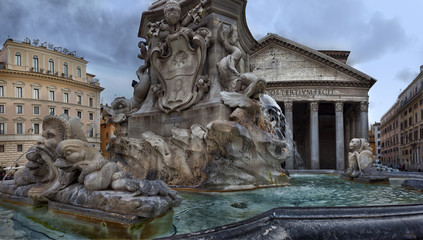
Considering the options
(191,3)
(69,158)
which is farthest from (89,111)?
(69,158)

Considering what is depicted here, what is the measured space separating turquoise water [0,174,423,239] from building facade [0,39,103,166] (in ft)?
119

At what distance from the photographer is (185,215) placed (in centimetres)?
387

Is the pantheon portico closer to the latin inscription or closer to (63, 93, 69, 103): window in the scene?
the latin inscription

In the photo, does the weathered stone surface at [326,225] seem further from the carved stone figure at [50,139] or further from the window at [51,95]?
the window at [51,95]

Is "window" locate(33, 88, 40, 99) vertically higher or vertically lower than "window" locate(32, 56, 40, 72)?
lower

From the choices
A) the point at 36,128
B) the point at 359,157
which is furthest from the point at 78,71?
the point at 359,157

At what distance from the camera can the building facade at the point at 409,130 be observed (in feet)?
166

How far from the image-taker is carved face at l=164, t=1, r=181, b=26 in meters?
7.27

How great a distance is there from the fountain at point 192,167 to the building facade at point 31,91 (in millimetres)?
33830

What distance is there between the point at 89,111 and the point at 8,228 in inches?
1713

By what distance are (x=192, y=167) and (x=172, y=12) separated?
3654 mm

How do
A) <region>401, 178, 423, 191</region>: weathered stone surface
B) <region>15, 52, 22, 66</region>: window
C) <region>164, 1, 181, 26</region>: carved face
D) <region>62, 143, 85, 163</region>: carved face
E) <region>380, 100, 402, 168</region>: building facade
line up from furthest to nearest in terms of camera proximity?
<region>380, 100, 402, 168</region>: building facade < <region>15, 52, 22, 66</region>: window < <region>164, 1, 181, 26</region>: carved face < <region>401, 178, 423, 191</region>: weathered stone surface < <region>62, 143, 85, 163</region>: carved face

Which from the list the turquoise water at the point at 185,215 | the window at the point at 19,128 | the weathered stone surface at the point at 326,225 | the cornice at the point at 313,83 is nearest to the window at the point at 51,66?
the window at the point at 19,128

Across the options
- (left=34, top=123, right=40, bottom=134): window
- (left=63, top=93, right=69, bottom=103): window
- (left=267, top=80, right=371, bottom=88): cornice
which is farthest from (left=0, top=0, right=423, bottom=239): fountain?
(left=63, top=93, right=69, bottom=103): window
